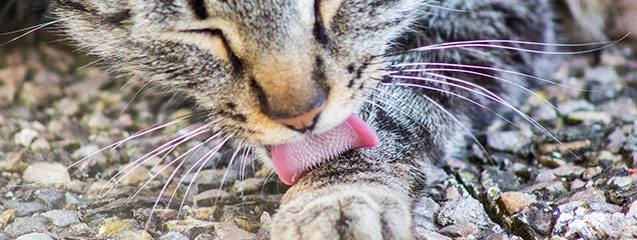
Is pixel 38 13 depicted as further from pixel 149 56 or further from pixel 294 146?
pixel 294 146

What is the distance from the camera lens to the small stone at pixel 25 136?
2.21 metres

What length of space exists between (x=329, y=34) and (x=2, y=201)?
1.09 m

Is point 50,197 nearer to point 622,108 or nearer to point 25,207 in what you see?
point 25,207

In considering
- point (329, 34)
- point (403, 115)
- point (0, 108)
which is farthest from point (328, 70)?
point (0, 108)

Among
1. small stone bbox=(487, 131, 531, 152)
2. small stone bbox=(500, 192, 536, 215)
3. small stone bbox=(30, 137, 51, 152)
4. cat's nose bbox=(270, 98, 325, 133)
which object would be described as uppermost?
cat's nose bbox=(270, 98, 325, 133)

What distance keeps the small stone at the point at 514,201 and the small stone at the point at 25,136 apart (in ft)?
5.40

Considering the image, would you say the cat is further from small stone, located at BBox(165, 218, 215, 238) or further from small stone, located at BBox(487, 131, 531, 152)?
small stone, located at BBox(165, 218, 215, 238)

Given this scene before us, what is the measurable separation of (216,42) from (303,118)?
310 mm

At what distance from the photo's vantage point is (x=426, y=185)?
183 centimetres

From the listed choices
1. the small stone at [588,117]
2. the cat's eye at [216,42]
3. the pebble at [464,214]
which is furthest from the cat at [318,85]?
the small stone at [588,117]

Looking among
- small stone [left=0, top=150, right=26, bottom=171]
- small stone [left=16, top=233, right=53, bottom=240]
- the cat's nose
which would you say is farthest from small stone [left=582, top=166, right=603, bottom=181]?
small stone [left=0, top=150, right=26, bottom=171]

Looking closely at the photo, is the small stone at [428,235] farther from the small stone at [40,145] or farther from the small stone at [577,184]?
the small stone at [40,145]

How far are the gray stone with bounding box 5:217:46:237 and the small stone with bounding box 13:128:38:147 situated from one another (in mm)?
585

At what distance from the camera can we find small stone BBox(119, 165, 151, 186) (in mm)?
1943
